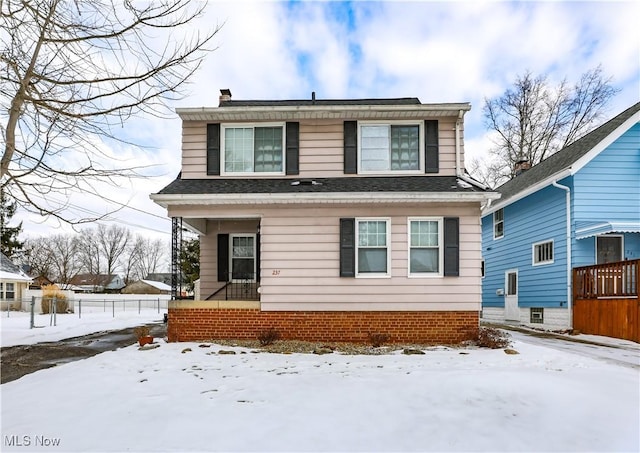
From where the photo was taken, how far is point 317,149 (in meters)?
10.3

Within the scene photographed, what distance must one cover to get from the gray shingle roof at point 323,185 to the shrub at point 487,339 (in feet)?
10.4

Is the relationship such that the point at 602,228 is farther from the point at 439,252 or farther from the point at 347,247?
the point at 347,247

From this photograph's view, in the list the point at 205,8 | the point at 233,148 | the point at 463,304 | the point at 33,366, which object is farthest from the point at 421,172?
the point at 33,366

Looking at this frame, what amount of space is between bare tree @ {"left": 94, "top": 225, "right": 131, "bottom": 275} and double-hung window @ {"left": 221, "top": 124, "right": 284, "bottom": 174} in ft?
203

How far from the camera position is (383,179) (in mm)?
10070

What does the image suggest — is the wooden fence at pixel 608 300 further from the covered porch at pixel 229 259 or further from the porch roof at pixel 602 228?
the covered porch at pixel 229 259

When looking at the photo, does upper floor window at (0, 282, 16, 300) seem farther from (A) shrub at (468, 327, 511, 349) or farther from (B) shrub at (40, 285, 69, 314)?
(A) shrub at (468, 327, 511, 349)

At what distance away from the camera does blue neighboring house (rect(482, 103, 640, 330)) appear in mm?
12336

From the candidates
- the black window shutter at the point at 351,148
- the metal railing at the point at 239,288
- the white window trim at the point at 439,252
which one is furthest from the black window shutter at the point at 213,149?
the white window trim at the point at 439,252

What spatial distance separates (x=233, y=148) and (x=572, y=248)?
1029 cm

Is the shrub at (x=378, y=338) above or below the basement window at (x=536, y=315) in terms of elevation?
above

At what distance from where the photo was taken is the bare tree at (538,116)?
21969mm

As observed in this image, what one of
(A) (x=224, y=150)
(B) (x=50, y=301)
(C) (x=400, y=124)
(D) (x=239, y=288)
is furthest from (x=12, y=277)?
(C) (x=400, y=124)

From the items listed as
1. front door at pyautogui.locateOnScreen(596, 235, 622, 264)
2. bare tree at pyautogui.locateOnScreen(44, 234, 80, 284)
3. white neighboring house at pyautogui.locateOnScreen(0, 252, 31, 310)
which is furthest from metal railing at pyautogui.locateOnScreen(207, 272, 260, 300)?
bare tree at pyautogui.locateOnScreen(44, 234, 80, 284)
